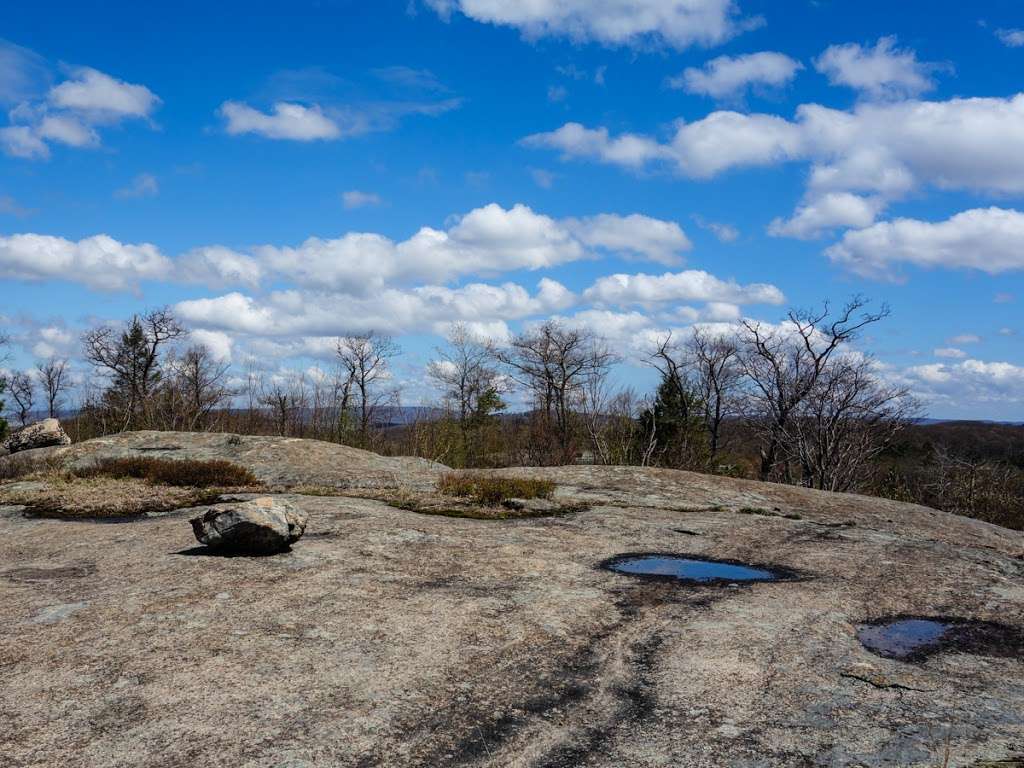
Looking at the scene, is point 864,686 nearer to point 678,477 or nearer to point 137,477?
point 678,477

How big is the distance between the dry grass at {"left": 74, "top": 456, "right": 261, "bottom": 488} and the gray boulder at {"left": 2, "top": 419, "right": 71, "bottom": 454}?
4301 millimetres

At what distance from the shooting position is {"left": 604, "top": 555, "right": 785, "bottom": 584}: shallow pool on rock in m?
6.44

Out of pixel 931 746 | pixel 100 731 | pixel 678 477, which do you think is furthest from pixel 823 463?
pixel 100 731

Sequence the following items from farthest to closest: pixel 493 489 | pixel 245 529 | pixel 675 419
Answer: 1. pixel 675 419
2. pixel 493 489
3. pixel 245 529

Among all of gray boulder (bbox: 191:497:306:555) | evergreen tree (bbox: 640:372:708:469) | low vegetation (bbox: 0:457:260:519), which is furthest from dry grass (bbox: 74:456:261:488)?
evergreen tree (bbox: 640:372:708:469)

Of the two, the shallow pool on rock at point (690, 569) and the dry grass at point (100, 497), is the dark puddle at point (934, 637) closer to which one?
the shallow pool on rock at point (690, 569)

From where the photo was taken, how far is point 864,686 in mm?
3889

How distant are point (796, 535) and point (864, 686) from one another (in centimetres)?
492

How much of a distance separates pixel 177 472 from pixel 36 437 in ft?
20.1

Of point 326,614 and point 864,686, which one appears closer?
point 864,686

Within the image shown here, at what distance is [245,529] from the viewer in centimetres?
637

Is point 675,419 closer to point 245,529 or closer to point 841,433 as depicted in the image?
point 841,433

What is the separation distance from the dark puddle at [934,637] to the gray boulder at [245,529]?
15.4 ft

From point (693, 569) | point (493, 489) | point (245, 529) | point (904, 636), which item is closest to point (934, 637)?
point (904, 636)
